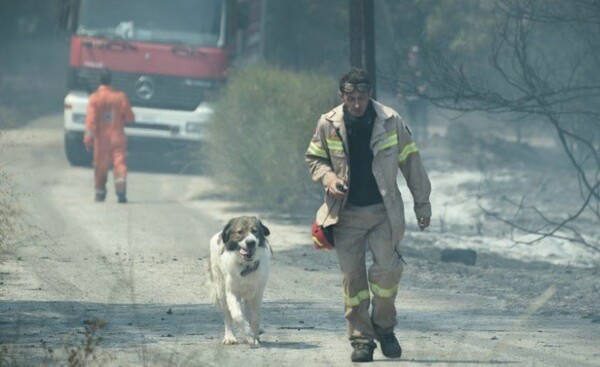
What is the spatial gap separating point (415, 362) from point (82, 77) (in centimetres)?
1670

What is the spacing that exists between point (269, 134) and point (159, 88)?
14.9ft

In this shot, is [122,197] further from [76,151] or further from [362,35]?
[362,35]

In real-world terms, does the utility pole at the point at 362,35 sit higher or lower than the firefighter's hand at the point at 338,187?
higher

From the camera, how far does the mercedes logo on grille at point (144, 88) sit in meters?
24.5

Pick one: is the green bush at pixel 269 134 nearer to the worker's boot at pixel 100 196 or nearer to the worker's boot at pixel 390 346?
the worker's boot at pixel 100 196

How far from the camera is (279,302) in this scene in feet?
38.8

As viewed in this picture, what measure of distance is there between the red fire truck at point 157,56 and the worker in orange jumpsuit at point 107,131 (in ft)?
11.6

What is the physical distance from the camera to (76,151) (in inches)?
1005

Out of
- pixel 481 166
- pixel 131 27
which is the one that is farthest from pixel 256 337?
pixel 481 166

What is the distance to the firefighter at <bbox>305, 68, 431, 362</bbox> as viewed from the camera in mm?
8406

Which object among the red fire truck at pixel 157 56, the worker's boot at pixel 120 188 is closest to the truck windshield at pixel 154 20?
the red fire truck at pixel 157 56

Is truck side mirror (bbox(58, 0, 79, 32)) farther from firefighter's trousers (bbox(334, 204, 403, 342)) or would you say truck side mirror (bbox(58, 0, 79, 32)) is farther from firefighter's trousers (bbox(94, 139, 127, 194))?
firefighter's trousers (bbox(334, 204, 403, 342))

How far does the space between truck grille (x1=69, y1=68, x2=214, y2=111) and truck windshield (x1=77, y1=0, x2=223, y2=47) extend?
71 centimetres

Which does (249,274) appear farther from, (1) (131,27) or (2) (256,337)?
(1) (131,27)
